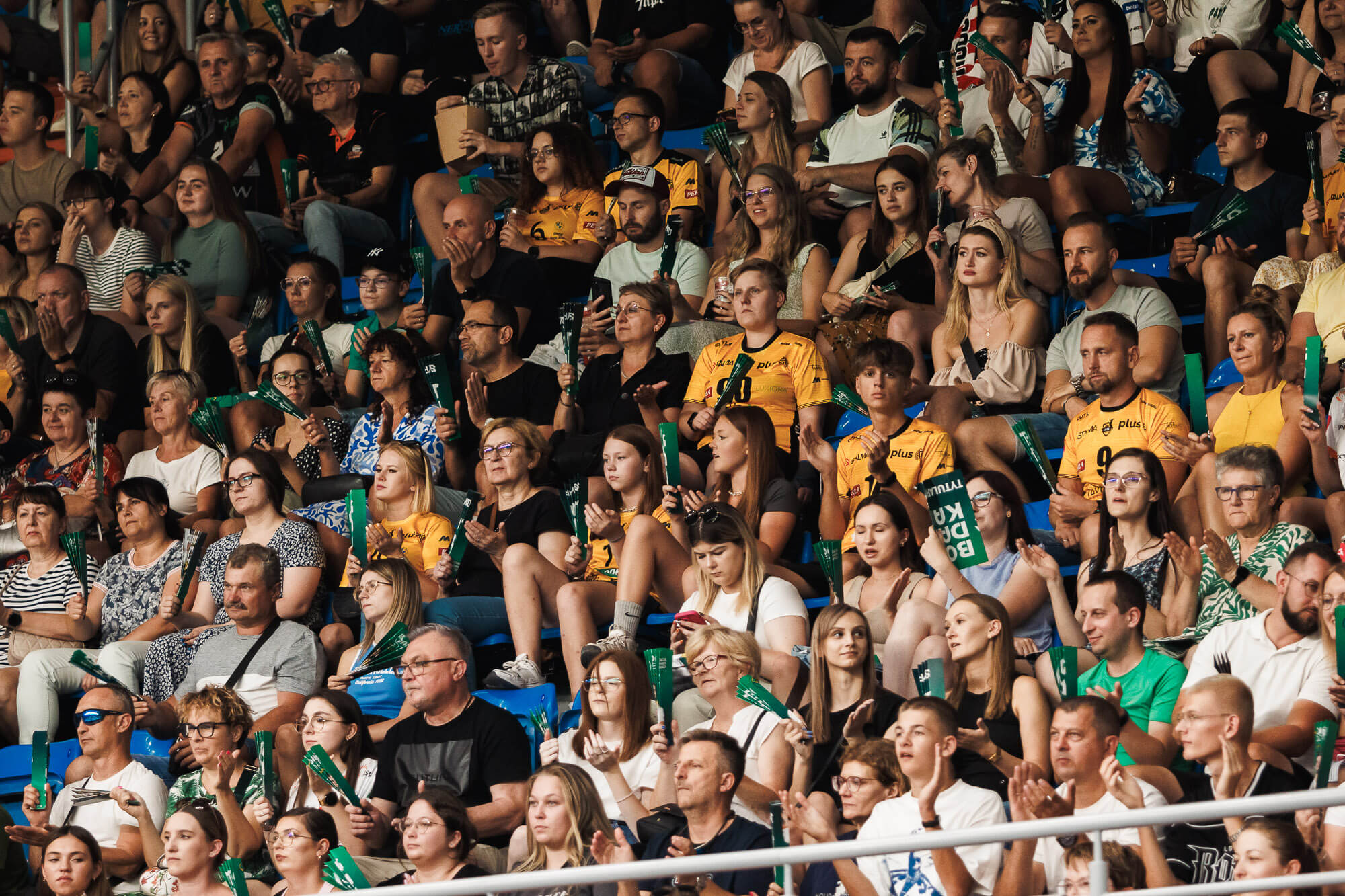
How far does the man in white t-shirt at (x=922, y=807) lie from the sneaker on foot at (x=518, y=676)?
140 centimetres

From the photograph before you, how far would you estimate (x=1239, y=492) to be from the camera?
5.22 metres

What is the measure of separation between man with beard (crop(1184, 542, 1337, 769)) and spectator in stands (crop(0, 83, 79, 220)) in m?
5.44

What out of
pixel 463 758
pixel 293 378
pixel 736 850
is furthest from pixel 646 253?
pixel 736 850

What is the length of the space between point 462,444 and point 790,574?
1.53 m

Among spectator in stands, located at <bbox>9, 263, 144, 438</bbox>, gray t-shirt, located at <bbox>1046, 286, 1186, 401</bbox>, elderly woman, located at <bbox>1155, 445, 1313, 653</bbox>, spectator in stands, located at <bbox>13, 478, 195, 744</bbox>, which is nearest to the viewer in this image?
elderly woman, located at <bbox>1155, 445, 1313, 653</bbox>

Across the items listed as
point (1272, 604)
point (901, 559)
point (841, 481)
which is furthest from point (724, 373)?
point (1272, 604)

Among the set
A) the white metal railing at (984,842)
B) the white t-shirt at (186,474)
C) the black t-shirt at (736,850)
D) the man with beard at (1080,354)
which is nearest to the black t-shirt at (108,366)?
the white t-shirt at (186,474)

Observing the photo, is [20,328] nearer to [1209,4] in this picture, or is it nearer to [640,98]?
[640,98]

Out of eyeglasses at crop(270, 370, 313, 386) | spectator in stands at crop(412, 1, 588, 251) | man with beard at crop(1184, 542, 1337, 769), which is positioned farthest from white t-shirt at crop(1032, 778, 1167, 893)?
spectator in stands at crop(412, 1, 588, 251)

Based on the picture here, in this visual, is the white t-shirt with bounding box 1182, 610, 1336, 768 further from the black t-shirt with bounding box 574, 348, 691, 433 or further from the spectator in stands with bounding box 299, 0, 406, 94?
the spectator in stands with bounding box 299, 0, 406, 94

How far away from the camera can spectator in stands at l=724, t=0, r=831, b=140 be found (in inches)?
301

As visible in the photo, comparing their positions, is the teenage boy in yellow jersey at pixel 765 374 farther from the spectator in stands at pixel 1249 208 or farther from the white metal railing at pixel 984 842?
the white metal railing at pixel 984 842

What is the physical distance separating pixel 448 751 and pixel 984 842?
95.5 inches

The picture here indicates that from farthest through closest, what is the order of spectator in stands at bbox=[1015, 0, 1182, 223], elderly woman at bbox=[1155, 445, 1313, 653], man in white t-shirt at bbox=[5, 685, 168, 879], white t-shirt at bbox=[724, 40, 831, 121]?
white t-shirt at bbox=[724, 40, 831, 121]
spectator in stands at bbox=[1015, 0, 1182, 223]
man in white t-shirt at bbox=[5, 685, 168, 879]
elderly woman at bbox=[1155, 445, 1313, 653]
